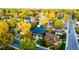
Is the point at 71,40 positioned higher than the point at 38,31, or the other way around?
the point at 38,31

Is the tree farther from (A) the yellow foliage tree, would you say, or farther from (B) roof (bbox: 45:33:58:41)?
(A) the yellow foliage tree

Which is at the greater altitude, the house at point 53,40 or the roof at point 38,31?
the roof at point 38,31

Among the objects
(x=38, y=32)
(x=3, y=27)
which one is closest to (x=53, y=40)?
(x=38, y=32)

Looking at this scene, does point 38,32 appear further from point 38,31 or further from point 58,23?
point 58,23

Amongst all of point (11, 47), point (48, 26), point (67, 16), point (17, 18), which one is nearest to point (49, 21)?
point (48, 26)

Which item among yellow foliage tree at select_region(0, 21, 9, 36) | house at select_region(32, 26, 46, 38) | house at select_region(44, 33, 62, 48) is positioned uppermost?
yellow foliage tree at select_region(0, 21, 9, 36)

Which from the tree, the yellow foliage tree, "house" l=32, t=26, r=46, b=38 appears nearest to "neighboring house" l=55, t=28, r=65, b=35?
the tree

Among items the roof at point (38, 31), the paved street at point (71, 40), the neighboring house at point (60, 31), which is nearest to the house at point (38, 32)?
the roof at point (38, 31)

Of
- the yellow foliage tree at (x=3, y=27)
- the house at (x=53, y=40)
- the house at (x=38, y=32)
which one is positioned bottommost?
the house at (x=53, y=40)

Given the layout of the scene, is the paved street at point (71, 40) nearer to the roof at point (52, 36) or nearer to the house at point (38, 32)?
the roof at point (52, 36)

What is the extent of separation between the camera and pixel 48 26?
2.13 m

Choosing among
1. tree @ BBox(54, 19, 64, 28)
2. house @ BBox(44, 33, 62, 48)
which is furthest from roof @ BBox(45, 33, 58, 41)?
tree @ BBox(54, 19, 64, 28)

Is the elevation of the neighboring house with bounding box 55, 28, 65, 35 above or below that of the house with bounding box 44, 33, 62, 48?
above
